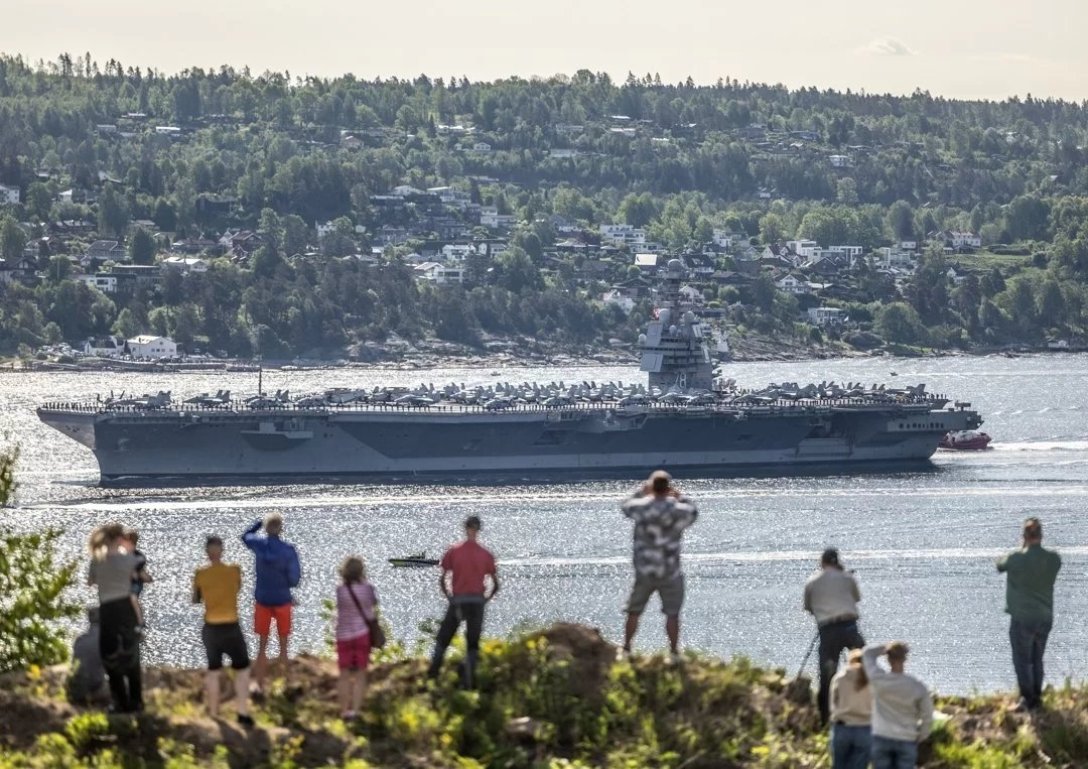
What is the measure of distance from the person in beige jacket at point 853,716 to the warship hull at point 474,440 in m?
46.3

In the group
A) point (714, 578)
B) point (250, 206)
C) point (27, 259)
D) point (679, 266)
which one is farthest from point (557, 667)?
point (250, 206)

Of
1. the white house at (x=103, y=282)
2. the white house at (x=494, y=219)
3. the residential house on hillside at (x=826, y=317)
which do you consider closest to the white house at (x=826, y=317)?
the residential house on hillside at (x=826, y=317)

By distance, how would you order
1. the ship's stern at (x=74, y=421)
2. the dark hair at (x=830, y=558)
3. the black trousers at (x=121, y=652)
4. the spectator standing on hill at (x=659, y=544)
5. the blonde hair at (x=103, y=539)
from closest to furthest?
the black trousers at (x=121, y=652) < the blonde hair at (x=103, y=539) < the dark hair at (x=830, y=558) < the spectator standing on hill at (x=659, y=544) < the ship's stern at (x=74, y=421)

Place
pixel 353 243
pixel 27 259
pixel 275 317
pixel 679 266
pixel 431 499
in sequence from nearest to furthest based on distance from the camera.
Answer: pixel 431 499 → pixel 679 266 → pixel 275 317 → pixel 27 259 → pixel 353 243

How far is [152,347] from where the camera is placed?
115875 mm

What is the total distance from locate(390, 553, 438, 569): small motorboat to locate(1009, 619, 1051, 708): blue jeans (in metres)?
26.2

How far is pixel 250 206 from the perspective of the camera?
15962cm

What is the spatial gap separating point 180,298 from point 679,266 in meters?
64.3

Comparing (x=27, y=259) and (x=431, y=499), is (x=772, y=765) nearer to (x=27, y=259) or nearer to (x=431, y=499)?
(x=431, y=499)

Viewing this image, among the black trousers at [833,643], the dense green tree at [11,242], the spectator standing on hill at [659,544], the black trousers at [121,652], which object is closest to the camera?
the black trousers at [121,652]

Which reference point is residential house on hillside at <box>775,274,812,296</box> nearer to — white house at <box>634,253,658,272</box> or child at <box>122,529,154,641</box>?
white house at <box>634,253,658,272</box>

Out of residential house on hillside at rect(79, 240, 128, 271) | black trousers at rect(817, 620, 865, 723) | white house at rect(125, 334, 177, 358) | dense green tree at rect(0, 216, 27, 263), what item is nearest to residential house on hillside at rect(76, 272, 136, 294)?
residential house on hillside at rect(79, 240, 128, 271)

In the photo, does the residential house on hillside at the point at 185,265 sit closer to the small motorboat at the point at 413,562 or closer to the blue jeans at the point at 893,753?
the small motorboat at the point at 413,562

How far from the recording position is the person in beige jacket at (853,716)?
35.8 ft
